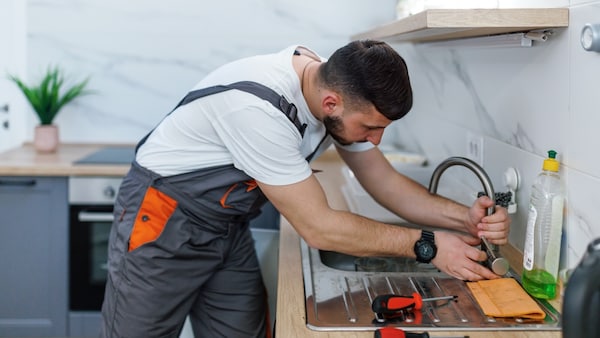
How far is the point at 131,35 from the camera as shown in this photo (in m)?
3.47

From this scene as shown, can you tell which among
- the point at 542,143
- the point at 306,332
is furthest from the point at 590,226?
the point at 306,332

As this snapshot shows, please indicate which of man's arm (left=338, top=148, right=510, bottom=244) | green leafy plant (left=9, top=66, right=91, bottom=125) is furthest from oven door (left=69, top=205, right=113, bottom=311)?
man's arm (left=338, top=148, right=510, bottom=244)

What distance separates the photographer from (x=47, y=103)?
10.8 feet

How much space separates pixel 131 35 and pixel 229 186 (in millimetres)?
1786

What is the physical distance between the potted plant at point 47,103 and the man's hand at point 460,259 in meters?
2.06

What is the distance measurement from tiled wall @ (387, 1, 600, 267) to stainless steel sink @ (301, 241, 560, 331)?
0.80 ft

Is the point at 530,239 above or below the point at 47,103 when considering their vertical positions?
below

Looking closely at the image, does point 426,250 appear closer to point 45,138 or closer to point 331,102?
point 331,102

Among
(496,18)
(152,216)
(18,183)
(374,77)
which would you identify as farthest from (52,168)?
(496,18)

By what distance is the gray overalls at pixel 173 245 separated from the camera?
1.93 meters

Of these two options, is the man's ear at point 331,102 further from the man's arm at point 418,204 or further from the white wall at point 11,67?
the white wall at point 11,67

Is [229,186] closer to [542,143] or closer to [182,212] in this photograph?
[182,212]

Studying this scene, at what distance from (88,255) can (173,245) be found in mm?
1165

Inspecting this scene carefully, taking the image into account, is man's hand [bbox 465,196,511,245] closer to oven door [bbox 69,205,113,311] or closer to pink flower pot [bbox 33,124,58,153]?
oven door [bbox 69,205,113,311]
